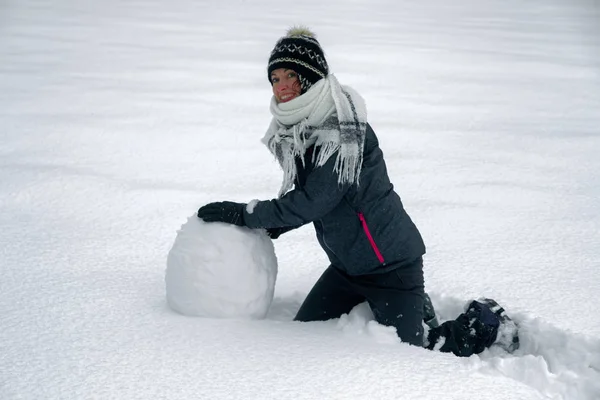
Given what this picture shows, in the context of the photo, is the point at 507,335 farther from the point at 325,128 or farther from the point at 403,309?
the point at 325,128

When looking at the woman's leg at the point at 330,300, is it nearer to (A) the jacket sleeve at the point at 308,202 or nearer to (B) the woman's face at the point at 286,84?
(A) the jacket sleeve at the point at 308,202

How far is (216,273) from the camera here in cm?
201

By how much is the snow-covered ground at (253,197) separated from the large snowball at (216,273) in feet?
0.19

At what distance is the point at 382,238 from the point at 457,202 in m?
1.39

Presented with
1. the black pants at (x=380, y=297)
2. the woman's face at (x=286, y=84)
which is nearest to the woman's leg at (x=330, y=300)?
the black pants at (x=380, y=297)

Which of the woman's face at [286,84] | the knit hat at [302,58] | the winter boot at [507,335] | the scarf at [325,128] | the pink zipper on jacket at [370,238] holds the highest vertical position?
the knit hat at [302,58]

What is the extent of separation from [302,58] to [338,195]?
442 millimetres

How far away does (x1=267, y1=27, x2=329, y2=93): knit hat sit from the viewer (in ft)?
6.62

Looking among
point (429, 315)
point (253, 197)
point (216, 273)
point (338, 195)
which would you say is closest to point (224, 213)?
point (216, 273)

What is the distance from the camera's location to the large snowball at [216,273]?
2012 mm

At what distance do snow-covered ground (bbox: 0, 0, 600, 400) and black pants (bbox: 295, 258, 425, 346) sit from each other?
0.21ft

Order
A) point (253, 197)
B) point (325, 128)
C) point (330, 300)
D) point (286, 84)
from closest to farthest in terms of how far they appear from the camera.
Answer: point (325, 128)
point (286, 84)
point (330, 300)
point (253, 197)

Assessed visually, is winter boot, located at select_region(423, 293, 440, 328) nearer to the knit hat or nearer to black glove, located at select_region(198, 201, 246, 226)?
black glove, located at select_region(198, 201, 246, 226)

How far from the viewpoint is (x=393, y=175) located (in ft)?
12.2
